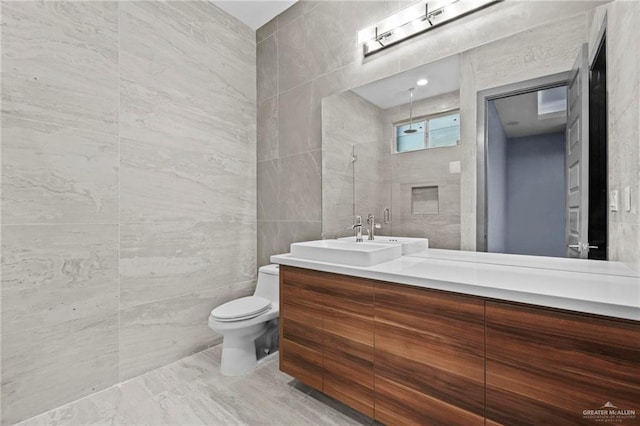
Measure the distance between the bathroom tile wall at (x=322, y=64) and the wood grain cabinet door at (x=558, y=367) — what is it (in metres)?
0.68

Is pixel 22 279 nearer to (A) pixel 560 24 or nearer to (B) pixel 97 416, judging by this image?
(B) pixel 97 416

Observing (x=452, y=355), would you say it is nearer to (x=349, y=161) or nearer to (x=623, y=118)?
(x=623, y=118)

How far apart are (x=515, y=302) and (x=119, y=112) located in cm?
241

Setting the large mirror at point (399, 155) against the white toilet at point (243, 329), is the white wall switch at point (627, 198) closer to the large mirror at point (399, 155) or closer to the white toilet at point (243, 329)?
the large mirror at point (399, 155)

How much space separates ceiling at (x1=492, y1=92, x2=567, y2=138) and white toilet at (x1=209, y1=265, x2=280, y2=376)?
183cm

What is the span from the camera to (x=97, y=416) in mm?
1611

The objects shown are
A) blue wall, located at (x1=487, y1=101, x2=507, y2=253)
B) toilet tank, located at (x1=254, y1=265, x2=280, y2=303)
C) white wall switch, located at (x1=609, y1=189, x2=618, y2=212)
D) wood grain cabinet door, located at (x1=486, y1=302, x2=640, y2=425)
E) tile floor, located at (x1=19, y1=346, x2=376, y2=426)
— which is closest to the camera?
wood grain cabinet door, located at (x1=486, y1=302, x2=640, y2=425)

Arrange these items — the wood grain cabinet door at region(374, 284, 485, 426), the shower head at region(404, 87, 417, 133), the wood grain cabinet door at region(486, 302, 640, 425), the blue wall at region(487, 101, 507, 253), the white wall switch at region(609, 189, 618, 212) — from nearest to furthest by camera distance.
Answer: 1. the wood grain cabinet door at region(486, 302, 640, 425)
2. the wood grain cabinet door at region(374, 284, 485, 426)
3. the white wall switch at region(609, 189, 618, 212)
4. the blue wall at region(487, 101, 507, 253)
5. the shower head at region(404, 87, 417, 133)

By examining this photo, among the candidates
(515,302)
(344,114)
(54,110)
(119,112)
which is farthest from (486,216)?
(54,110)

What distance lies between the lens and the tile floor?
1547 millimetres

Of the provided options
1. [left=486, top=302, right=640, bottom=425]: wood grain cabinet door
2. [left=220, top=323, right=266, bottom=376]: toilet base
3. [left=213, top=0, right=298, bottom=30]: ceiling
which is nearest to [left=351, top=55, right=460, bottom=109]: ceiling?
[left=213, top=0, right=298, bottom=30]: ceiling

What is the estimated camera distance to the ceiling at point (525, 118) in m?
1.33

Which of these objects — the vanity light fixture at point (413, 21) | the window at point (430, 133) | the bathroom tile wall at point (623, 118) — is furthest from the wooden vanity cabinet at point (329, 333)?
the vanity light fixture at point (413, 21)

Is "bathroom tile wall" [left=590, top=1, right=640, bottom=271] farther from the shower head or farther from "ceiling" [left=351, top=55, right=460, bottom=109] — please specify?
the shower head
